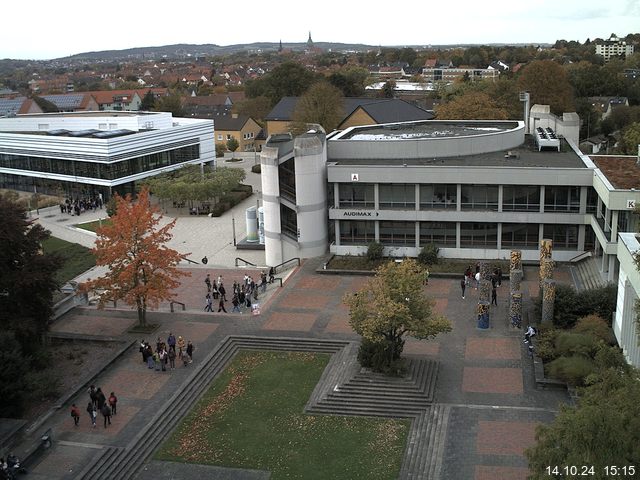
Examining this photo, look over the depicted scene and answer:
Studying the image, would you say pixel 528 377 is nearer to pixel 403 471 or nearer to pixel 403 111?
pixel 403 471

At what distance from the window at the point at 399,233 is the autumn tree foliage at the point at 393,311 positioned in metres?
15.6

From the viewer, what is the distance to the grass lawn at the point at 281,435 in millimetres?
22719

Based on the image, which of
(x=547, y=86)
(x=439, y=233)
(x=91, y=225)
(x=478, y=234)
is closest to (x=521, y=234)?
(x=478, y=234)

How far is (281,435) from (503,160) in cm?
2670

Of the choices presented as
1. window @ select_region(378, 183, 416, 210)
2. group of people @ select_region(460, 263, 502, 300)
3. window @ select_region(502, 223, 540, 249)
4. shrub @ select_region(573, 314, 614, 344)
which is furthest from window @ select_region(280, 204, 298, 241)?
shrub @ select_region(573, 314, 614, 344)

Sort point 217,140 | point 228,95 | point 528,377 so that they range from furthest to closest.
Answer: point 228,95 → point 217,140 → point 528,377

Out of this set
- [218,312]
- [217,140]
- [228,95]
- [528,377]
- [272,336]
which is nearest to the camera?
[528,377]

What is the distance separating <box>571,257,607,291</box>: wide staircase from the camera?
36547 millimetres

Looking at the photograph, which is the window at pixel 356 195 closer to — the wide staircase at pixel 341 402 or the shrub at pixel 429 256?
the shrub at pixel 429 256

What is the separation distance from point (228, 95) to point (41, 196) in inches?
3387

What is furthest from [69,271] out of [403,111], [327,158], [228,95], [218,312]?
[228,95]

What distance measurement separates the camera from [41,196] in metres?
72.1

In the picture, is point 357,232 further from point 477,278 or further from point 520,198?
point 520,198

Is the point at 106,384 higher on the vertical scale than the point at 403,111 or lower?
lower
